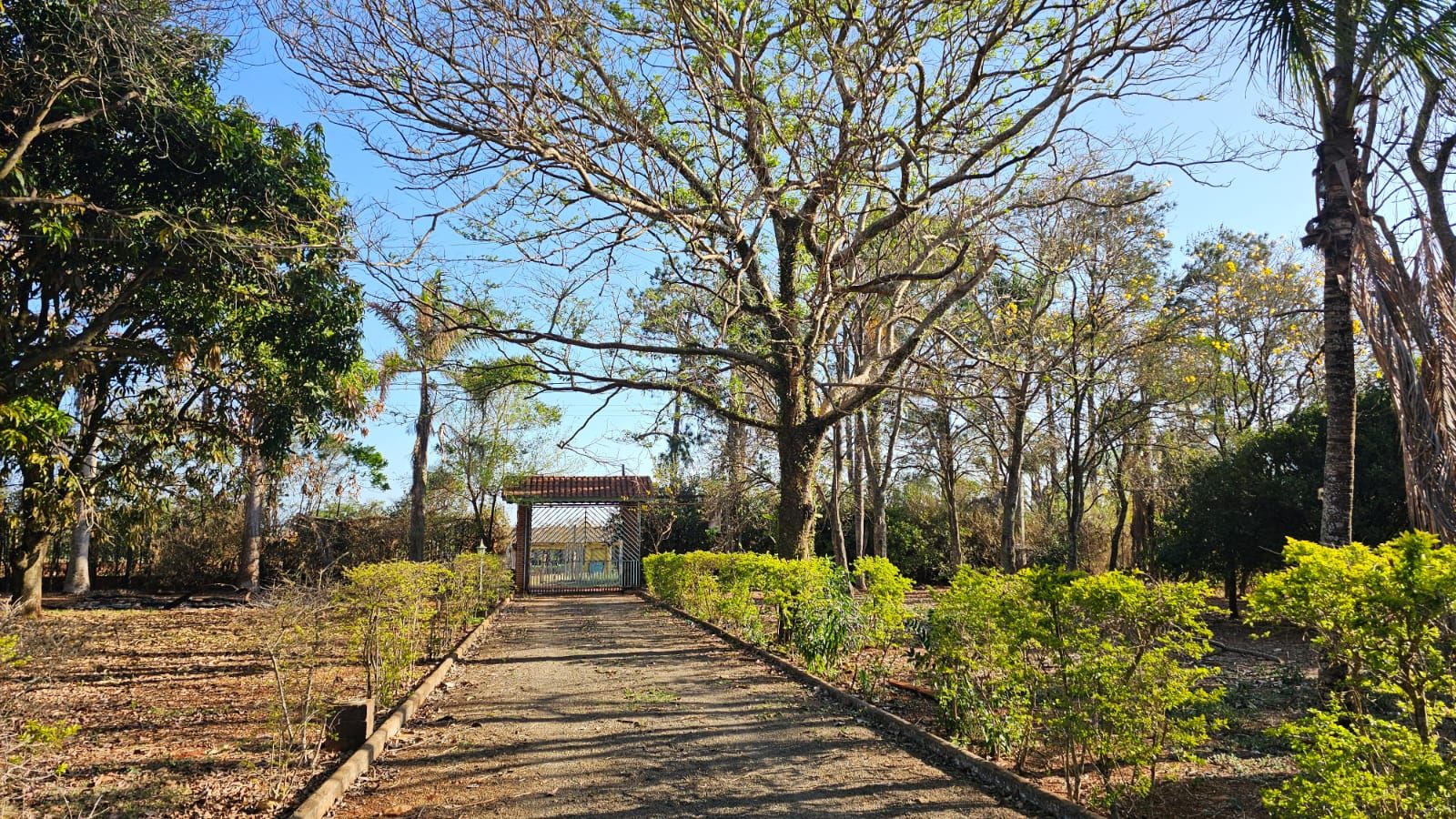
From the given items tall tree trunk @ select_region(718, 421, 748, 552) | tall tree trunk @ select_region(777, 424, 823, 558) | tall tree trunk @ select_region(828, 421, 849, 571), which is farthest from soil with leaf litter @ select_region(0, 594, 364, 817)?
tall tree trunk @ select_region(828, 421, 849, 571)

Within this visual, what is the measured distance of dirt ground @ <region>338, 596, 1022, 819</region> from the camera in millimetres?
4250

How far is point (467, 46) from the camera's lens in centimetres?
719

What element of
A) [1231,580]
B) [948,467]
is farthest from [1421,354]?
[948,467]

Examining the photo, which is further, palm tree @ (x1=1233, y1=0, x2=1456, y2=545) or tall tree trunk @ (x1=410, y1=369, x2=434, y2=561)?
tall tree trunk @ (x1=410, y1=369, x2=434, y2=561)

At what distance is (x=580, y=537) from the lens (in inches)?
976

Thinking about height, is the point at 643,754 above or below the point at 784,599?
below

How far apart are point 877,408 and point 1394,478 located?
10.00 metres

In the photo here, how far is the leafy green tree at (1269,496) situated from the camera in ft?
36.3

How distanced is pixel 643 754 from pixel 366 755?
5.38 feet

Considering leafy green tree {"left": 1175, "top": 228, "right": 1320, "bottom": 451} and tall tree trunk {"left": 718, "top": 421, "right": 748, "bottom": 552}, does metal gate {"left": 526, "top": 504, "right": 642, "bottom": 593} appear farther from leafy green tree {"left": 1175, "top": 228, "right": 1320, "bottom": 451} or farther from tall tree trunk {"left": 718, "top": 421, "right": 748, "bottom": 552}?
leafy green tree {"left": 1175, "top": 228, "right": 1320, "bottom": 451}

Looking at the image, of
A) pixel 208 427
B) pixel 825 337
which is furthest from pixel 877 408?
pixel 208 427

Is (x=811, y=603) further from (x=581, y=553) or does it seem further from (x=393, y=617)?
(x=581, y=553)

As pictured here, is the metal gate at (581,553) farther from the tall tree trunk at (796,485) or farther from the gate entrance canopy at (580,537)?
the tall tree trunk at (796,485)

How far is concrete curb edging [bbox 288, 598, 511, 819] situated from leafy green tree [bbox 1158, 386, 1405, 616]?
10.4 meters
